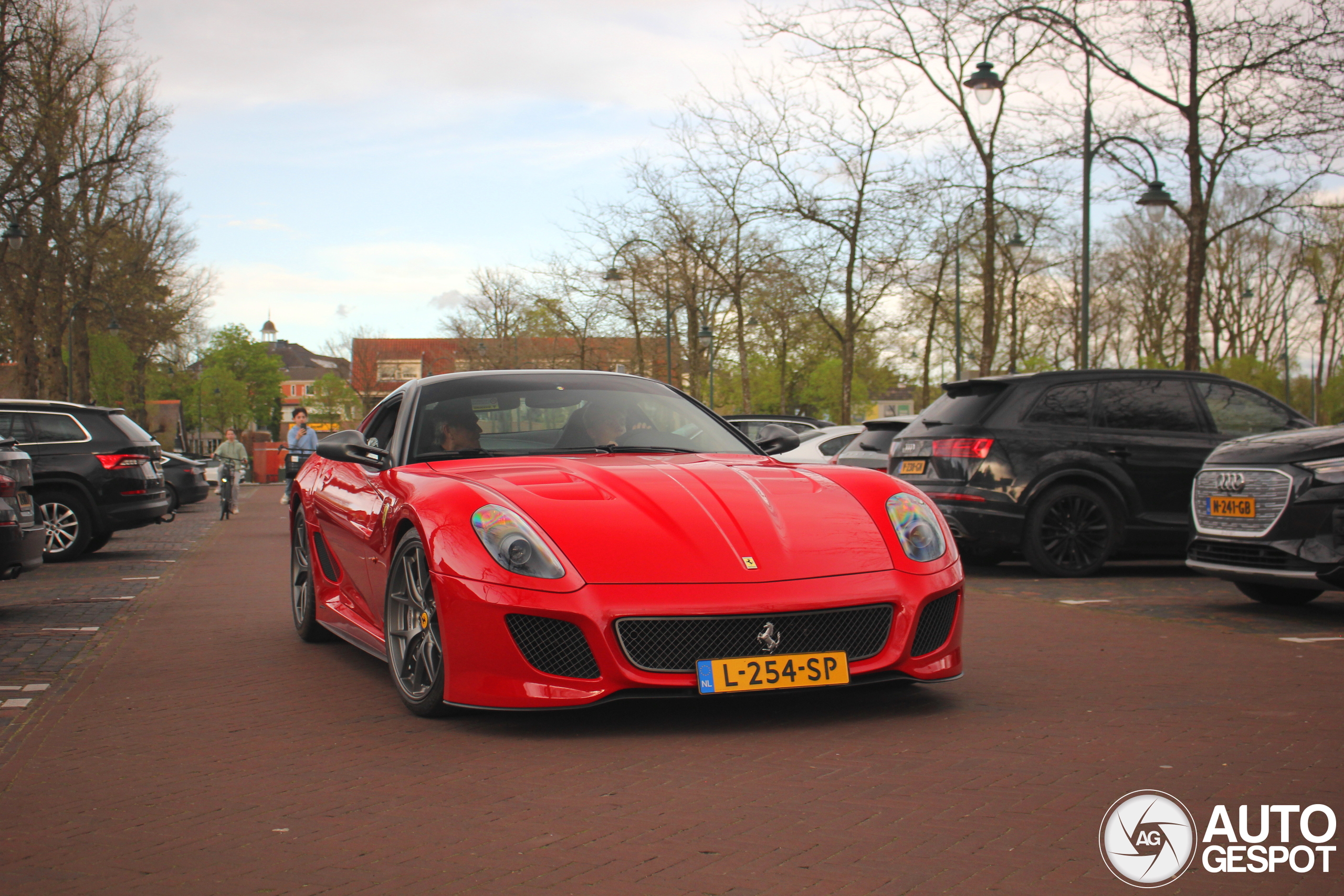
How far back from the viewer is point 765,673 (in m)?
4.39

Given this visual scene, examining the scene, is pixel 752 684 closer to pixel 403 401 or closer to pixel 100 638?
pixel 403 401

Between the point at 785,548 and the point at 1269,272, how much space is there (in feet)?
196

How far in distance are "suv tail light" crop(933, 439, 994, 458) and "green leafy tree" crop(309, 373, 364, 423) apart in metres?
102

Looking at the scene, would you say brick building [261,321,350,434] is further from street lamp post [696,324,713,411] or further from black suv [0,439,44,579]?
black suv [0,439,44,579]

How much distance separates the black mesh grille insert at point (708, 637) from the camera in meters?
4.38

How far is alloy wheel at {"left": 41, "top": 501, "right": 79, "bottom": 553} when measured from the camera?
1366 centimetres

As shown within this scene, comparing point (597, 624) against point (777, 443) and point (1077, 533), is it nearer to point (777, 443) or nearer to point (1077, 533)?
point (777, 443)

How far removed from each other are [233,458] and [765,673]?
22.7m

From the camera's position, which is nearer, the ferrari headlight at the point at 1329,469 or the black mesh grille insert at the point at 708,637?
the black mesh grille insert at the point at 708,637

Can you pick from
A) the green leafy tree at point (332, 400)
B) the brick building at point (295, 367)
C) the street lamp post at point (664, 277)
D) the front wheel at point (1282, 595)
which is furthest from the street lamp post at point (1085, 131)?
the brick building at point (295, 367)

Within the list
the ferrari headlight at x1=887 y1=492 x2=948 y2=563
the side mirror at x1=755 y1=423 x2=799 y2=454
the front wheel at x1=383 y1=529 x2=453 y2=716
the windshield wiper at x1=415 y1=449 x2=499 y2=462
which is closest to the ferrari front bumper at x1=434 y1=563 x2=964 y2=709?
the front wheel at x1=383 y1=529 x2=453 y2=716

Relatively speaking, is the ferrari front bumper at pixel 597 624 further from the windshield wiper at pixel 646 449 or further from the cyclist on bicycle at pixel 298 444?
the cyclist on bicycle at pixel 298 444

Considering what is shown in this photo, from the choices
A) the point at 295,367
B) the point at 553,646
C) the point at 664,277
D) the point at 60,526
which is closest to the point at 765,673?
the point at 553,646

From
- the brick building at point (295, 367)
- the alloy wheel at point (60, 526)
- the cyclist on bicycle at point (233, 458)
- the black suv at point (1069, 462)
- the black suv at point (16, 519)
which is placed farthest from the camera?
the brick building at point (295, 367)
